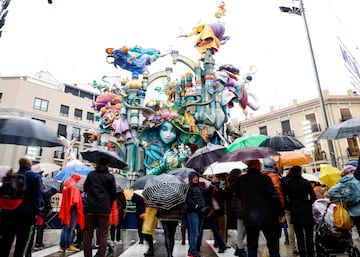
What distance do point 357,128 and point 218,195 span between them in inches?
122

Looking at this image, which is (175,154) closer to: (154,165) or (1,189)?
(154,165)

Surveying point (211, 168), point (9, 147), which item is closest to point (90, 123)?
point (9, 147)

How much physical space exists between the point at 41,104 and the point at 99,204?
30986 millimetres

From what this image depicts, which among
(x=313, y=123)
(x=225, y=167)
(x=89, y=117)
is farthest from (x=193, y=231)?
(x=89, y=117)

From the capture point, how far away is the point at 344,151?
26.6m

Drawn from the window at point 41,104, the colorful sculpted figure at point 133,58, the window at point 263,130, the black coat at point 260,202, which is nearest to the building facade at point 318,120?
the window at point 263,130

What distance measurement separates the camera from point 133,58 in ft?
54.0

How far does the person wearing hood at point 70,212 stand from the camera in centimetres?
637

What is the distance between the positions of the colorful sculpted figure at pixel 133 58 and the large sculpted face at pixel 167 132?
12.9 ft

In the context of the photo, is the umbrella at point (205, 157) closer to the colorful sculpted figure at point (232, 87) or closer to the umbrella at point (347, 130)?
the umbrella at point (347, 130)

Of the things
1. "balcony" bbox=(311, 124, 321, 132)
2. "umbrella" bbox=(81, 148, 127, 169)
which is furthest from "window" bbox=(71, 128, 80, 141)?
"umbrella" bbox=(81, 148, 127, 169)

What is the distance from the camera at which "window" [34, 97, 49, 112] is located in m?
31.3

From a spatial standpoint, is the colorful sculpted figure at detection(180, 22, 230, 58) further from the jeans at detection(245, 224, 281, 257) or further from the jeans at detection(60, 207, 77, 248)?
the jeans at detection(245, 224, 281, 257)

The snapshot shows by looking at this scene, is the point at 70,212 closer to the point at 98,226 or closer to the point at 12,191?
the point at 98,226
